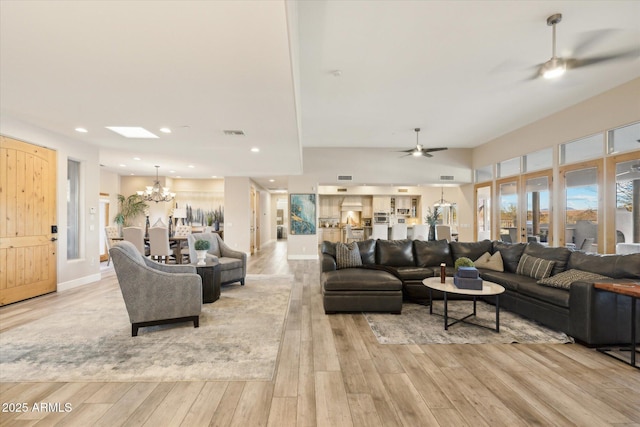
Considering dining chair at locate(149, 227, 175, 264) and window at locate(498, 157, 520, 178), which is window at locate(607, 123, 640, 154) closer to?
window at locate(498, 157, 520, 178)

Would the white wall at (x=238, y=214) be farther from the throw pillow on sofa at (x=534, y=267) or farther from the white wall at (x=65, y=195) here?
the throw pillow on sofa at (x=534, y=267)

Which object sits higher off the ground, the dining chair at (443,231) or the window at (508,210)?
the window at (508,210)

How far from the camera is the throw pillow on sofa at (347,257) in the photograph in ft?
15.2

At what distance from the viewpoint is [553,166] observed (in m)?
6.01

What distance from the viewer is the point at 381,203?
12258 mm

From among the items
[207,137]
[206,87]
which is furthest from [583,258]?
[207,137]

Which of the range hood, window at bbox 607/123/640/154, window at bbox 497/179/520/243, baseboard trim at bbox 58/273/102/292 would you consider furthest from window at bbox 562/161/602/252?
baseboard trim at bbox 58/273/102/292

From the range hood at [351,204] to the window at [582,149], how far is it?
7.49 m

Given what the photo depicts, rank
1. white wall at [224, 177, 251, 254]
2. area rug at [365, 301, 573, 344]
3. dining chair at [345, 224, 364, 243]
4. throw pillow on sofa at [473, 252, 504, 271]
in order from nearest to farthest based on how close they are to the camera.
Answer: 1. area rug at [365, 301, 573, 344]
2. throw pillow on sofa at [473, 252, 504, 271]
3. white wall at [224, 177, 251, 254]
4. dining chair at [345, 224, 364, 243]

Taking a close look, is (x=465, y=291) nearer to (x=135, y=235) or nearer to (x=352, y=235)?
(x=135, y=235)

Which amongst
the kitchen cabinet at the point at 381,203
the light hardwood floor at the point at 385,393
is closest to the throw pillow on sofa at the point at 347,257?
the light hardwood floor at the point at 385,393

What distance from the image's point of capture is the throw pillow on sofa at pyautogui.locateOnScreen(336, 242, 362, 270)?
462 centimetres

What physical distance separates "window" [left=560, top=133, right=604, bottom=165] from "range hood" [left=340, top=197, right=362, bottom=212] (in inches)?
295

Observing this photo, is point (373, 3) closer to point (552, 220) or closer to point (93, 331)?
point (93, 331)
